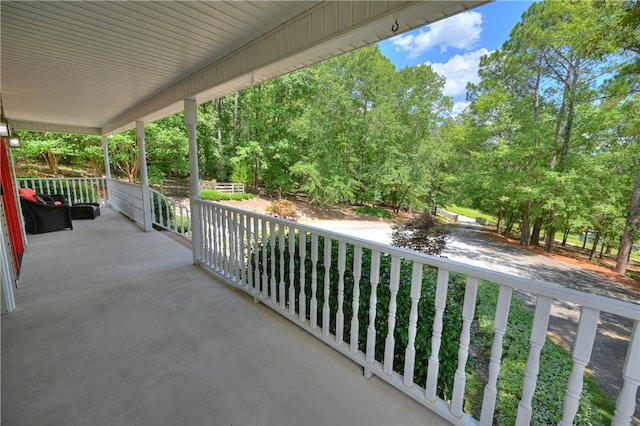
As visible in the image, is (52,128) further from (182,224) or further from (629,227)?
(629,227)

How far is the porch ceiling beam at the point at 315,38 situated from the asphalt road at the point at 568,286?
2528mm

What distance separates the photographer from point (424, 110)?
51.3 ft

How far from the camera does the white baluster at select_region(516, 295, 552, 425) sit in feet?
3.44

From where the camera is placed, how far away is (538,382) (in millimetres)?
2867

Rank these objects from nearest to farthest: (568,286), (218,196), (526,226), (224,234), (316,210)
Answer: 1. (224,234)
2. (568,286)
3. (526,226)
4. (218,196)
5. (316,210)

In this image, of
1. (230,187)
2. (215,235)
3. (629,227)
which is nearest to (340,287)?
(215,235)

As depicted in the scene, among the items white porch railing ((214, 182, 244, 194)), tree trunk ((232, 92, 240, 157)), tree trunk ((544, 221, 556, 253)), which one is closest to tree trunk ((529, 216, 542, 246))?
tree trunk ((544, 221, 556, 253))

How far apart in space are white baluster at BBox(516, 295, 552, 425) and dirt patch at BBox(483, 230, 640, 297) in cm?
727

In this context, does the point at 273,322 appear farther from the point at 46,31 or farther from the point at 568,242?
the point at 568,242

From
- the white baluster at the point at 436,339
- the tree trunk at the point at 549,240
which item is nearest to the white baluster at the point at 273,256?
the white baluster at the point at 436,339

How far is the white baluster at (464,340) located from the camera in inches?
49.1

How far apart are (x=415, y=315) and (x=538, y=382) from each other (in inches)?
102

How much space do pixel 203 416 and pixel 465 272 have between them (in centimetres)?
153

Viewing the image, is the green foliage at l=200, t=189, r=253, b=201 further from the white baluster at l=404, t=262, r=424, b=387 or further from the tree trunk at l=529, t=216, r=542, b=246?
the white baluster at l=404, t=262, r=424, b=387
